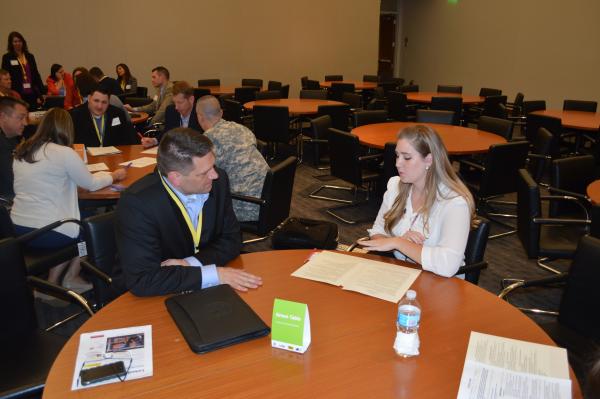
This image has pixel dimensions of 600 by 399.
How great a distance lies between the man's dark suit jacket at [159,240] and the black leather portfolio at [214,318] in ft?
0.41

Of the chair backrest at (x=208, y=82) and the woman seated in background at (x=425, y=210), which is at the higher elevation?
the chair backrest at (x=208, y=82)

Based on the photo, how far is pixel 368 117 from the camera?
6105mm

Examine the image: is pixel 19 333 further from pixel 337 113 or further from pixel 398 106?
pixel 398 106

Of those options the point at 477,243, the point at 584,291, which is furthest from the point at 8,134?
the point at 584,291

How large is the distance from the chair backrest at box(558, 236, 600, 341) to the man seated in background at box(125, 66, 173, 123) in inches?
213

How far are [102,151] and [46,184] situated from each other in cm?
136

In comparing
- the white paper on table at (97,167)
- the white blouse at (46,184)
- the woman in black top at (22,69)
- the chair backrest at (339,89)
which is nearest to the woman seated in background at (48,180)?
the white blouse at (46,184)

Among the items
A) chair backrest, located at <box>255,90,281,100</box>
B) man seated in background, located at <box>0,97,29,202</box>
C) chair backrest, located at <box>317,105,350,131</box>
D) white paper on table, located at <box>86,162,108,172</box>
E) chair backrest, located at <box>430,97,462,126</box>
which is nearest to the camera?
man seated in background, located at <box>0,97,29,202</box>

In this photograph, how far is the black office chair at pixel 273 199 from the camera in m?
3.16

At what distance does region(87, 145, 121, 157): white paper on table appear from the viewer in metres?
4.17

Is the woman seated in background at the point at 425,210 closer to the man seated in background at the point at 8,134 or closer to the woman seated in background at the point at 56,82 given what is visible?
the man seated in background at the point at 8,134

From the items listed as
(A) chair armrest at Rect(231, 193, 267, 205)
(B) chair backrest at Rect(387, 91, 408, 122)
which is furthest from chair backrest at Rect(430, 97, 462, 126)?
(A) chair armrest at Rect(231, 193, 267, 205)

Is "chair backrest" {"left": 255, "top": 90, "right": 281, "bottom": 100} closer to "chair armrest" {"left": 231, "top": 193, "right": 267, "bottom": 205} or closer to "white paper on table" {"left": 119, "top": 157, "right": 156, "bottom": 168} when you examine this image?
"white paper on table" {"left": 119, "top": 157, "right": 156, "bottom": 168}

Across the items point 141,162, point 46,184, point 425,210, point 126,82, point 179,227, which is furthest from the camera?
point 126,82
